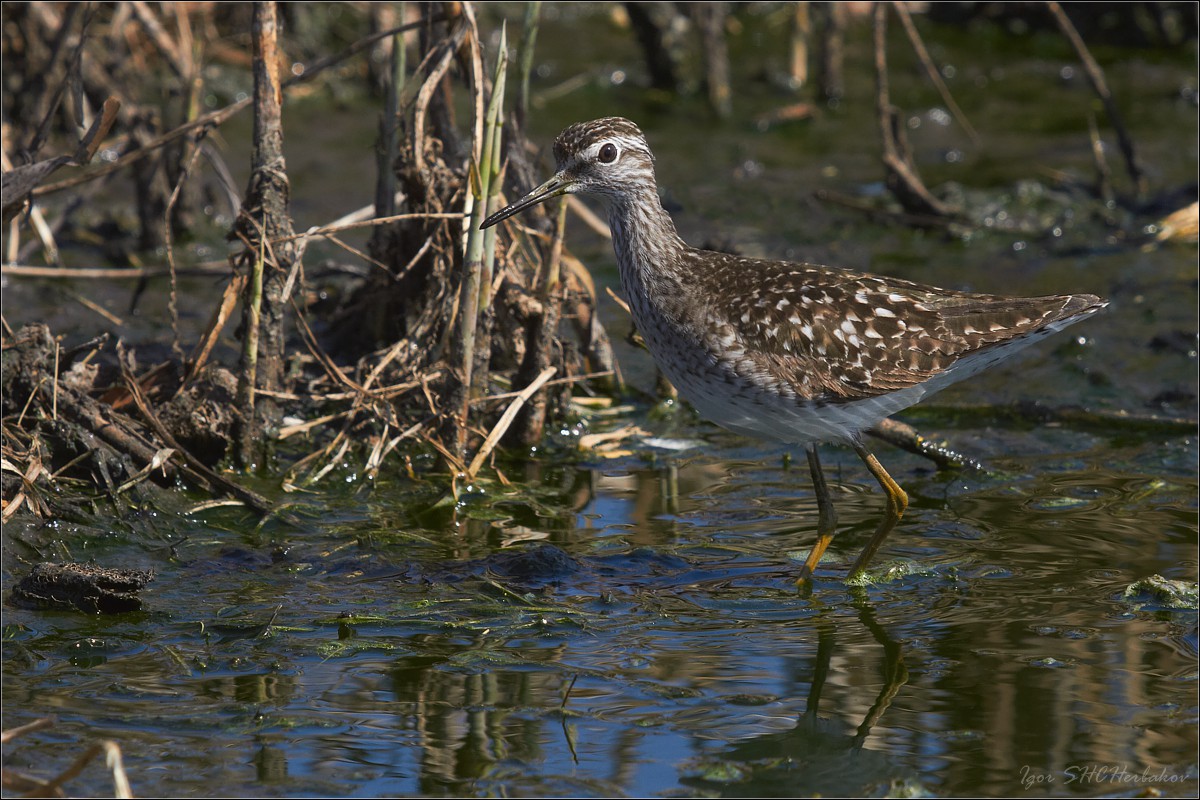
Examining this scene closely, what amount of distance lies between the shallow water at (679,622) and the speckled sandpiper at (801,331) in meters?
0.65

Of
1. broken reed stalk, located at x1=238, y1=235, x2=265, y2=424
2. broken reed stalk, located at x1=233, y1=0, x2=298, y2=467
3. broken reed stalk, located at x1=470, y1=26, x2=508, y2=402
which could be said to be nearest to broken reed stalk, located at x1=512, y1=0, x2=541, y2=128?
broken reed stalk, located at x1=470, y1=26, x2=508, y2=402

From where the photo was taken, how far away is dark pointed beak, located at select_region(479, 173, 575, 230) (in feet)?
21.4

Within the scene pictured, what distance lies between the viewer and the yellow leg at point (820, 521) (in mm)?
6441

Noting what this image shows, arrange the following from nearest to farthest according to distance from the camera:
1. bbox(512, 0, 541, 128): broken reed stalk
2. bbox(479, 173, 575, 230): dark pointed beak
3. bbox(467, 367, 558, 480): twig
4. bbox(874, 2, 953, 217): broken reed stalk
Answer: bbox(479, 173, 575, 230): dark pointed beak, bbox(467, 367, 558, 480): twig, bbox(512, 0, 541, 128): broken reed stalk, bbox(874, 2, 953, 217): broken reed stalk

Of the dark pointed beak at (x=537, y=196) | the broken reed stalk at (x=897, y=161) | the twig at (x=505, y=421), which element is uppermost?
the broken reed stalk at (x=897, y=161)

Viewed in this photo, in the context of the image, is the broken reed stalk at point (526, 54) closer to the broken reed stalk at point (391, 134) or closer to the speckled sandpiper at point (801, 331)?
the broken reed stalk at point (391, 134)

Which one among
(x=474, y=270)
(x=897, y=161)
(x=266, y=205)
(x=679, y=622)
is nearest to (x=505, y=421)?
(x=474, y=270)

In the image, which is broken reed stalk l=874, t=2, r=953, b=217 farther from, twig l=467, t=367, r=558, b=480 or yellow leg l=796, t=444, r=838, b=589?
yellow leg l=796, t=444, r=838, b=589

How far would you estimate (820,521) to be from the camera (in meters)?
6.63

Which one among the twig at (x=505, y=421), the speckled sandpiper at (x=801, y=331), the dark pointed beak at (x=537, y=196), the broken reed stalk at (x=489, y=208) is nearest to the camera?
the speckled sandpiper at (x=801, y=331)

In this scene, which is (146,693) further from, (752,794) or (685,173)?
(685,173)

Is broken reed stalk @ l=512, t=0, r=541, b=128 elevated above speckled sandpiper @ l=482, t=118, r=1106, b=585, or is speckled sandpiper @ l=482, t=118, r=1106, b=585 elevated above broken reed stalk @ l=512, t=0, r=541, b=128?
broken reed stalk @ l=512, t=0, r=541, b=128

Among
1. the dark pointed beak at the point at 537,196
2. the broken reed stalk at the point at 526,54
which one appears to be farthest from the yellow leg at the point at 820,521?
the broken reed stalk at the point at 526,54

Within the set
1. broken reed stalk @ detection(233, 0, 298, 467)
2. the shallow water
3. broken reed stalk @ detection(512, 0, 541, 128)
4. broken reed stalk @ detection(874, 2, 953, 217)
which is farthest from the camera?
broken reed stalk @ detection(874, 2, 953, 217)
